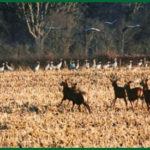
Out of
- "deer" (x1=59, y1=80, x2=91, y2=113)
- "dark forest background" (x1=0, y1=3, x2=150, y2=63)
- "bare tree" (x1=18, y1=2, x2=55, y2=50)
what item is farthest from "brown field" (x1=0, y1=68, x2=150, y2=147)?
"bare tree" (x1=18, y1=2, x2=55, y2=50)

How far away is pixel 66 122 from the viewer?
39.2ft

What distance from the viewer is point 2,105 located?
15156 mm

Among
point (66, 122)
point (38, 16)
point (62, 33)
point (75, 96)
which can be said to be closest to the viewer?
point (66, 122)

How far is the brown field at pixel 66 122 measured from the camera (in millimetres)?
10164

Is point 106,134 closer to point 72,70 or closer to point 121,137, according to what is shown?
point 121,137

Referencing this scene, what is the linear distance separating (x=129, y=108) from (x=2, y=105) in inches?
137

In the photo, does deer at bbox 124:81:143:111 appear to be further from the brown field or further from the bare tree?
the bare tree

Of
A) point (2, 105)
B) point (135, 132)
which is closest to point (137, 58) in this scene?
point (2, 105)

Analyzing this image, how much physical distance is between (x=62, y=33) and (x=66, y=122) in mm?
35042

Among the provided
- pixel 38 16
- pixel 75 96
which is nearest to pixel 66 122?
pixel 75 96

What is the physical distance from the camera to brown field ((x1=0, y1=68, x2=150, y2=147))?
10164 millimetres

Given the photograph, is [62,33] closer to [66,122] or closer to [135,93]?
[135,93]

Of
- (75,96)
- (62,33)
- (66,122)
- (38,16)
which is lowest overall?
A: (66,122)

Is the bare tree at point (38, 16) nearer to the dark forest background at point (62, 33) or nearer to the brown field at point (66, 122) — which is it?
the dark forest background at point (62, 33)
